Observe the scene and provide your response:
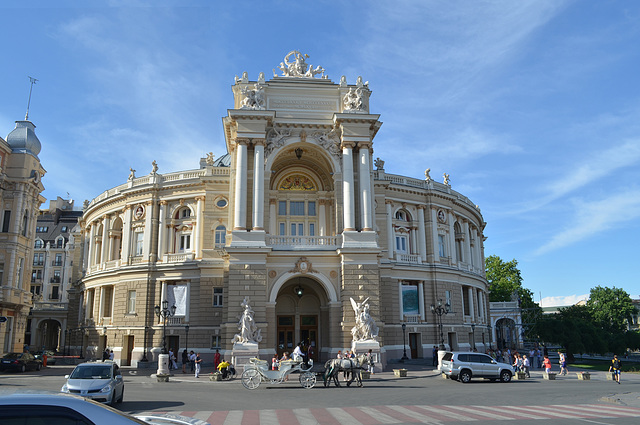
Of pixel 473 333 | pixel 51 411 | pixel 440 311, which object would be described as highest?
pixel 440 311

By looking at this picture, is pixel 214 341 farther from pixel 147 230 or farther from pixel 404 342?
pixel 404 342

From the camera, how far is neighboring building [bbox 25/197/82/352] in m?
80.1

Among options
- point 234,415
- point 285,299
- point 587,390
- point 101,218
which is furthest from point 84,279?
point 587,390

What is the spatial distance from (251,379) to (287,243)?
523 inches

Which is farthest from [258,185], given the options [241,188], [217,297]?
[217,297]

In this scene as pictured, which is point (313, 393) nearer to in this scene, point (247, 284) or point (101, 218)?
point (247, 284)

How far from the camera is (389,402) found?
19.5 metres

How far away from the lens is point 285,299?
40.3 meters

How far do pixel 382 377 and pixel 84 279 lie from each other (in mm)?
37098

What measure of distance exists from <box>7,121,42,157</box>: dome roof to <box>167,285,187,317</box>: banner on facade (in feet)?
60.5

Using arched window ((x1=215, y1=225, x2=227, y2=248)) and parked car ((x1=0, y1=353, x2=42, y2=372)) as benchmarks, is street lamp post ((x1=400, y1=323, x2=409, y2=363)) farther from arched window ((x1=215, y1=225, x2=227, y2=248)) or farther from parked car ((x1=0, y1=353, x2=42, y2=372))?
parked car ((x1=0, y1=353, x2=42, y2=372))

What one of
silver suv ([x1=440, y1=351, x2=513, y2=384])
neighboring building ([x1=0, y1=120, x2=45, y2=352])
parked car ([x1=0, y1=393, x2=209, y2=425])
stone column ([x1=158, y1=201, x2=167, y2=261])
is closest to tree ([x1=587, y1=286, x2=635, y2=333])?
silver suv ([x1=440, y1=351, x2=513, y2=384])

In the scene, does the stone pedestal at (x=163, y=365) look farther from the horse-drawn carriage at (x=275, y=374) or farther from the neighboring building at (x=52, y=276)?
the neighboring building at (x=52, y=276)

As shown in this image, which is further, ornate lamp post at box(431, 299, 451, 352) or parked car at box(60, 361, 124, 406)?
ornate lamp post at box(431, 299, 451, 352)
